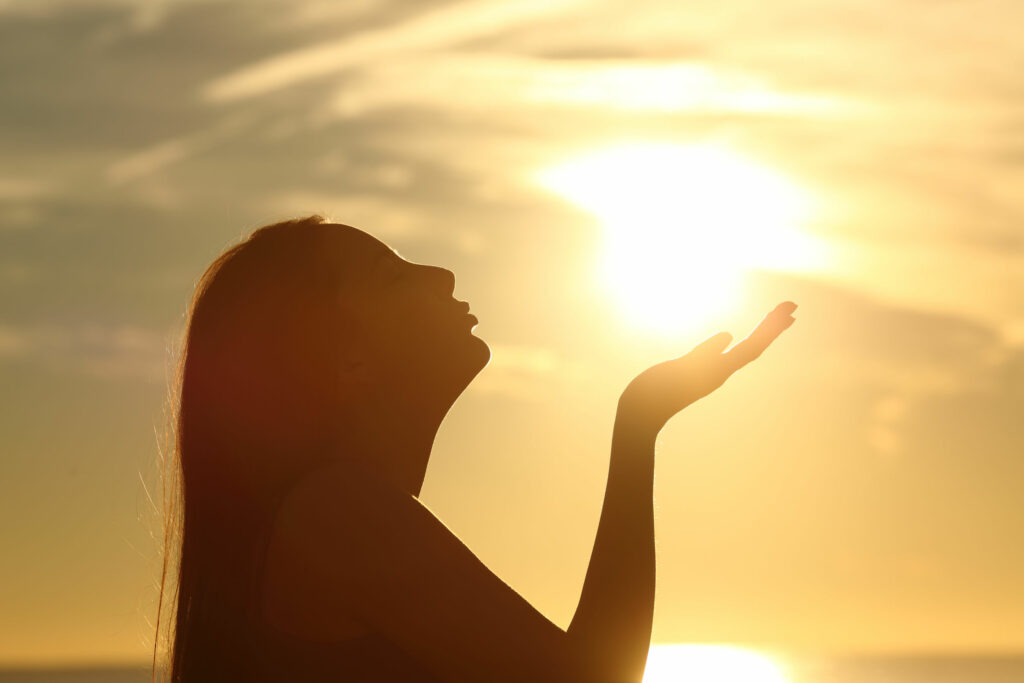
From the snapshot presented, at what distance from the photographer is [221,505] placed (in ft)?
15.3

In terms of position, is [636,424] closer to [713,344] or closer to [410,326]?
[713,344]

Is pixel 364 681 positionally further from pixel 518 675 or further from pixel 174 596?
pixel 174 596

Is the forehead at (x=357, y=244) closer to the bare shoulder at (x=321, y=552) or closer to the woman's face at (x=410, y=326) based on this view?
the woman's face at (x=410, y=326)

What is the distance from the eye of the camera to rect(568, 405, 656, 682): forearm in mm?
4277

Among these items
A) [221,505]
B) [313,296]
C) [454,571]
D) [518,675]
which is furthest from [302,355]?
[518,675]

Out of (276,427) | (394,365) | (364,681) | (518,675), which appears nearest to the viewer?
(518,675)

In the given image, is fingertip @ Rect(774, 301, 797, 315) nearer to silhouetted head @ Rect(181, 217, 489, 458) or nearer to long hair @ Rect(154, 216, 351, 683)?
silhouetted head @ Rect(181, 217, 489, 458)

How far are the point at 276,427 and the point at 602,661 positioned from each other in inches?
61.1

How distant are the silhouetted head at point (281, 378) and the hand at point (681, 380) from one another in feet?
2.90

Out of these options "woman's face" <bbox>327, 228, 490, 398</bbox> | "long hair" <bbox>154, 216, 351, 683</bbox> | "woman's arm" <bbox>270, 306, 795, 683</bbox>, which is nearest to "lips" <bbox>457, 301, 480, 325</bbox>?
"woman's face" <bbox>327, 228, 490, 398</bbox>

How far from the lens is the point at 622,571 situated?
4.38 metres

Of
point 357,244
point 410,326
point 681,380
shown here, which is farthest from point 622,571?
point 357,244

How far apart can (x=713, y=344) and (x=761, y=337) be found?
0.18 metres

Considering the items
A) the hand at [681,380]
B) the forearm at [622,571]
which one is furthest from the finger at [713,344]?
the forearm at [622,571]
